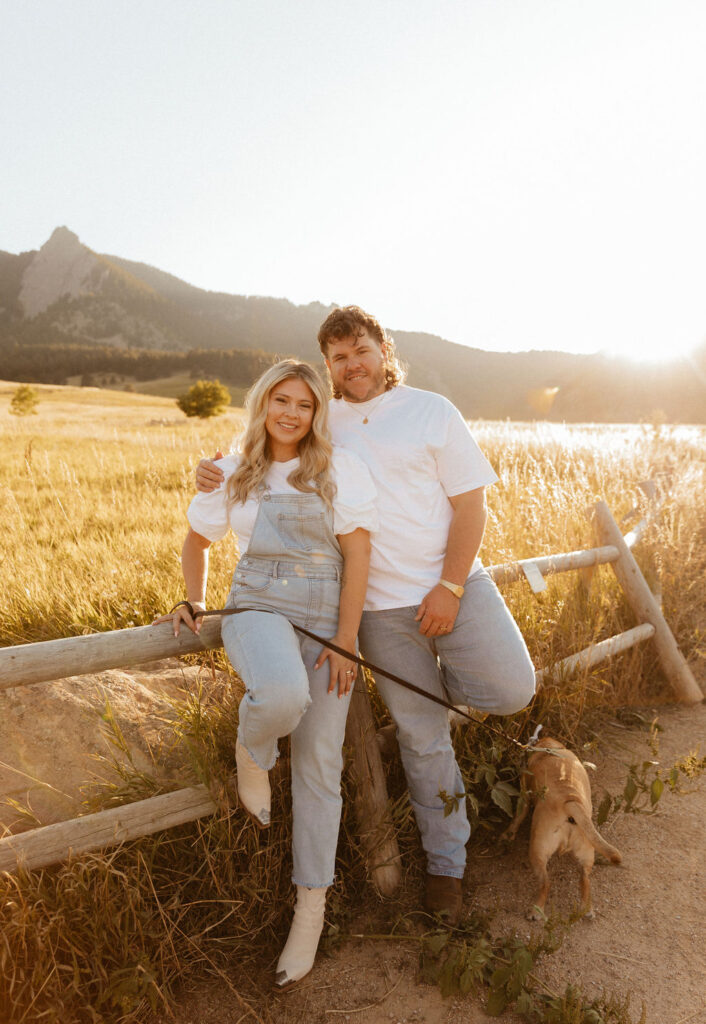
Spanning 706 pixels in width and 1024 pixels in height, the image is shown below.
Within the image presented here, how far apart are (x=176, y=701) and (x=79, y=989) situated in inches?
39.3

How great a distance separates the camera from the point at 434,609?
7.95 feet

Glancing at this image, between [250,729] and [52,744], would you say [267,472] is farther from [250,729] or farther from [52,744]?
[52,744]

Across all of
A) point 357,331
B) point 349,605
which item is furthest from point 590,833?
point 357,331

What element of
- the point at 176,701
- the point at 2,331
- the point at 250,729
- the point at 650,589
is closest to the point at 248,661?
the point at 250,729

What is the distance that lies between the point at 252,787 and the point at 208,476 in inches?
47.6

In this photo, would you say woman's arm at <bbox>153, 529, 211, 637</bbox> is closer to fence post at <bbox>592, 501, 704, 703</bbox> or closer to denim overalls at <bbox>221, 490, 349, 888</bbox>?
denim overalls at <bbox>221, 490, 349, 888</bbox>

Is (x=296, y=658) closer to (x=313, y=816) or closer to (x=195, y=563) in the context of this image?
(x=313, y=816)

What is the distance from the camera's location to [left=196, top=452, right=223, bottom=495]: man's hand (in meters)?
2.47

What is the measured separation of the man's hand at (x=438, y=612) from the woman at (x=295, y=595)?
0.30 meters

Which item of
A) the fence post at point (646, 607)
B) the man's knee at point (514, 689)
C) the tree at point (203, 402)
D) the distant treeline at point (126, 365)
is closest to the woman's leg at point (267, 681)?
the man's knee at point (514, 689)

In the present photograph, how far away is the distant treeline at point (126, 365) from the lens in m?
108

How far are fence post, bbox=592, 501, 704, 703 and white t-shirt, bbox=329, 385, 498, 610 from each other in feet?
6.62

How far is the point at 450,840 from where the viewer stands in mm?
2477

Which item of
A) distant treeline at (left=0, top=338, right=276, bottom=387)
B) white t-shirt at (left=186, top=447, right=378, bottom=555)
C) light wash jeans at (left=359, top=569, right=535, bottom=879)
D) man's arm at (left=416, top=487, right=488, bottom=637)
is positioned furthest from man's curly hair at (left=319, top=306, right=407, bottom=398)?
distant treeline at (left=0, top=338, right=276, bottom=387)
